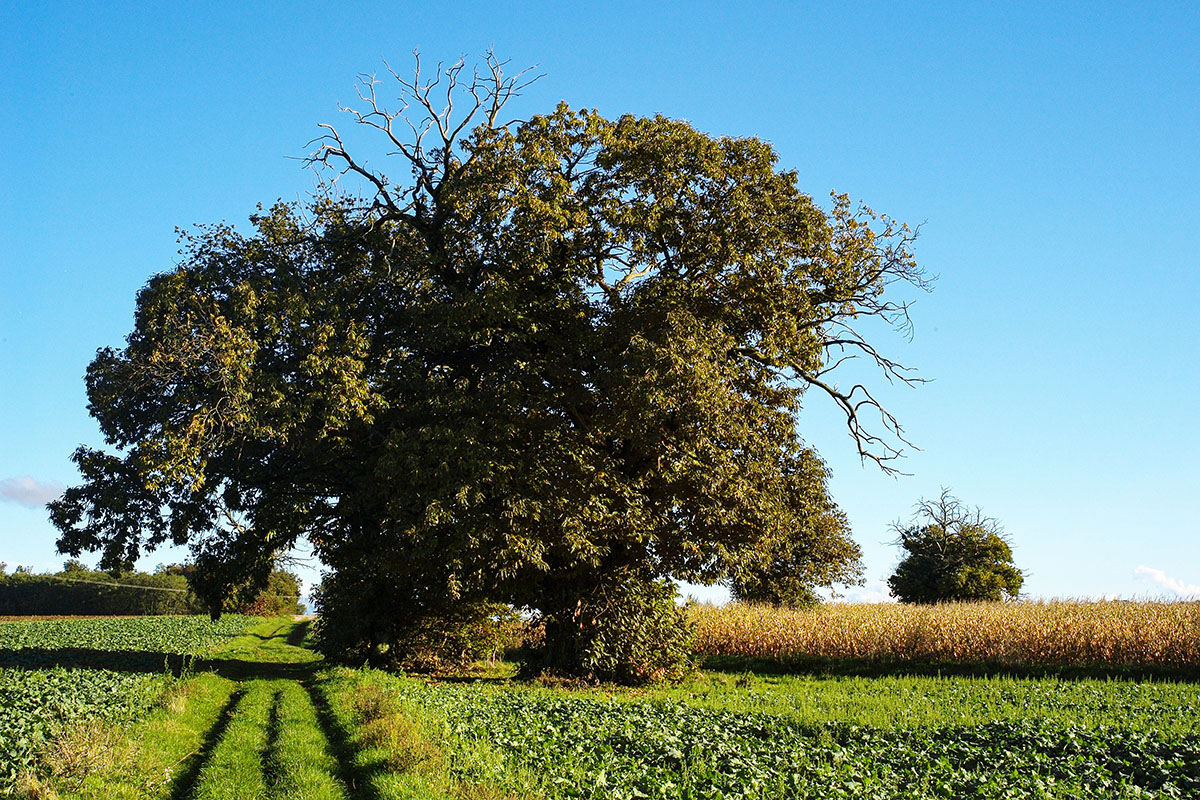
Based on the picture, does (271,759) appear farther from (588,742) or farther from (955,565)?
(955,565)

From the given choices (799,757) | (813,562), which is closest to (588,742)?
(799,757)

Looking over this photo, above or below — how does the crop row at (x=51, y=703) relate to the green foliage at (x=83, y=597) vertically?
above

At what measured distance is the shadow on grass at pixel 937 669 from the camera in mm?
25234

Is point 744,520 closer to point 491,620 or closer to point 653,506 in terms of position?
point 653,506

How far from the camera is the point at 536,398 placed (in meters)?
24.5

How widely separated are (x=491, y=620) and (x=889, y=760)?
66.2 feet

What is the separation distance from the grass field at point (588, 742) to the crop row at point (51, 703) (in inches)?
2.8

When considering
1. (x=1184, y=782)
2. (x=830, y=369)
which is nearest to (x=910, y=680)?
(x=830, y=369)

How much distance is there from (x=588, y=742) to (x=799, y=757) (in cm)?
312

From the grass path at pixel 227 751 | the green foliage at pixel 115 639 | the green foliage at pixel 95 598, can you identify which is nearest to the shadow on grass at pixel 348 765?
the grass path at pixel 227 751

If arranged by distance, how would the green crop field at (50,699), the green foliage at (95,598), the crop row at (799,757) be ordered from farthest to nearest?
the green foliage at (95,598) → the green crop field at (50,699) → the crop row at (799,757)

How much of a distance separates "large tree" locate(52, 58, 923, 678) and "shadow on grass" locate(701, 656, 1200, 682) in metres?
5.54

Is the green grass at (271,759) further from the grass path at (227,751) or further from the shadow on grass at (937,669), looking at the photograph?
the shadow on grass at (937,669)

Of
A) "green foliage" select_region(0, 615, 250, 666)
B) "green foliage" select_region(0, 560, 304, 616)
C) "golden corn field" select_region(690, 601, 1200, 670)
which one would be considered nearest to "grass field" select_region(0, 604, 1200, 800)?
"golden corn field" select_region(690, 601, 1200, 670)
